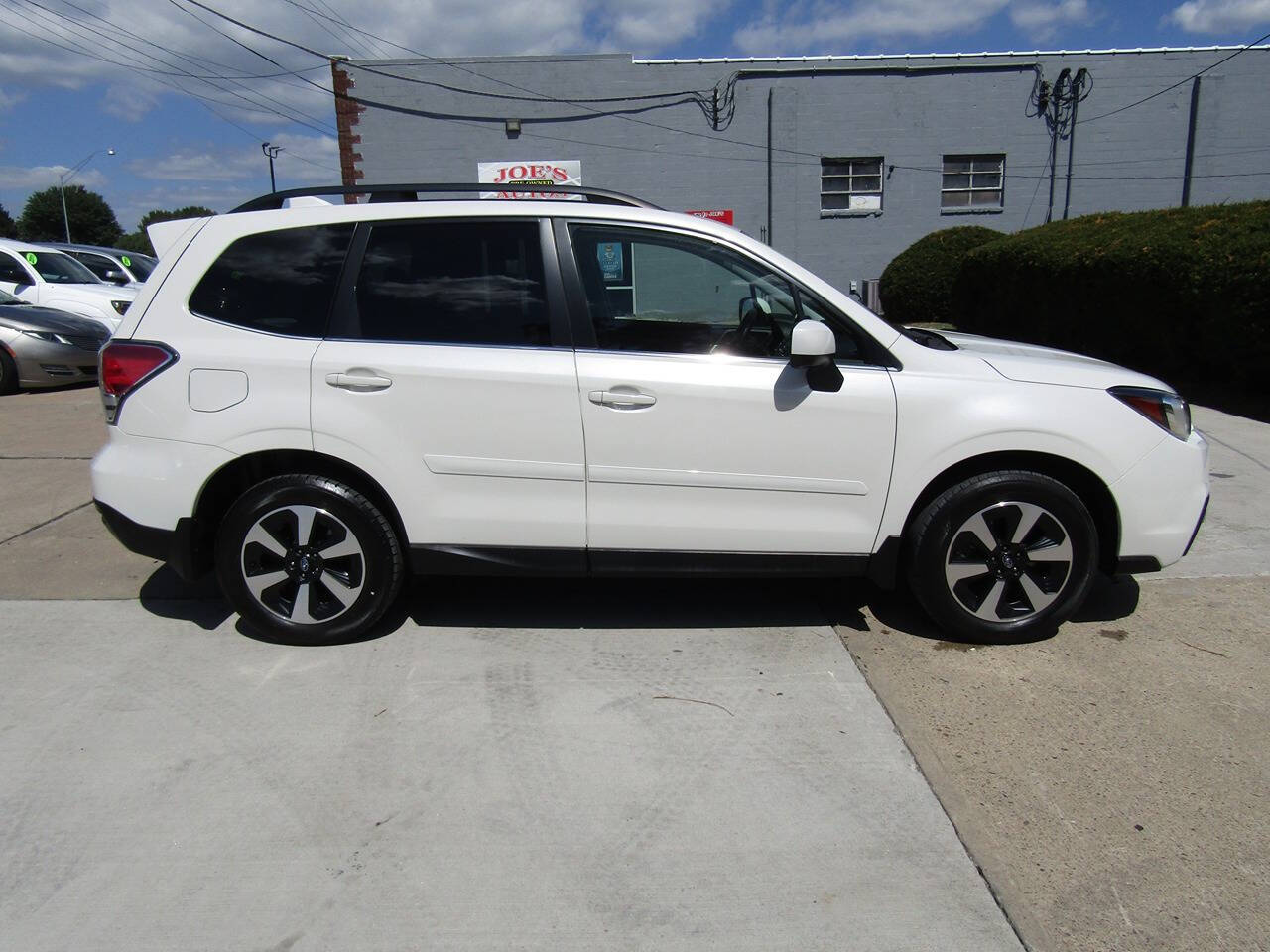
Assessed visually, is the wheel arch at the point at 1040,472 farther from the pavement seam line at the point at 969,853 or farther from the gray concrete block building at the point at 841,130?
the gray concrete block building at the point at 841,130

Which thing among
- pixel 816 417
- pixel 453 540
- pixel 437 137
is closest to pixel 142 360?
pixel 453 540

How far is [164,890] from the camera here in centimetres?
272

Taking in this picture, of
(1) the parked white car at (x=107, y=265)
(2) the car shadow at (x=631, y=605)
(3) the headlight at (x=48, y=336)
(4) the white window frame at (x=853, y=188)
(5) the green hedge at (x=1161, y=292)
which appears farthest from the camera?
(4) the white window frame at (x=853, y=188)

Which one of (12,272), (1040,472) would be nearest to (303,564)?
(1040,472)

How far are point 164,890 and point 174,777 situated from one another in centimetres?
62

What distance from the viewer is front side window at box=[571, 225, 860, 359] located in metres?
4.11

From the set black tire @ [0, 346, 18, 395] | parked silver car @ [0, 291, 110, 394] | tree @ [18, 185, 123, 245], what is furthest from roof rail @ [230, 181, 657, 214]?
tree @ [18, 185, 123, 245]

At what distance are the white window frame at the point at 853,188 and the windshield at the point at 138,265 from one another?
1397 cm

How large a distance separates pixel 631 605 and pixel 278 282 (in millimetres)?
2167

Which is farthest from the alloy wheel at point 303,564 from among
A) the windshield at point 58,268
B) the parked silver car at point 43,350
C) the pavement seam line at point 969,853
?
the windshield at point 58,268

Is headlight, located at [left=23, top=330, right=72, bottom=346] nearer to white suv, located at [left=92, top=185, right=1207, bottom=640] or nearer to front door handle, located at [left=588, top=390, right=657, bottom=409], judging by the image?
white suv, located at [left=92, top=185, right=1207, bottom=640]

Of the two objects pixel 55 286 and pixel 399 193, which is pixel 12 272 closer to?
pixel 55 286

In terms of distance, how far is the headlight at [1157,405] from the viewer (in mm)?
4121

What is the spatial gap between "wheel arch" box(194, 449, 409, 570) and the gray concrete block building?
57.8 feet
